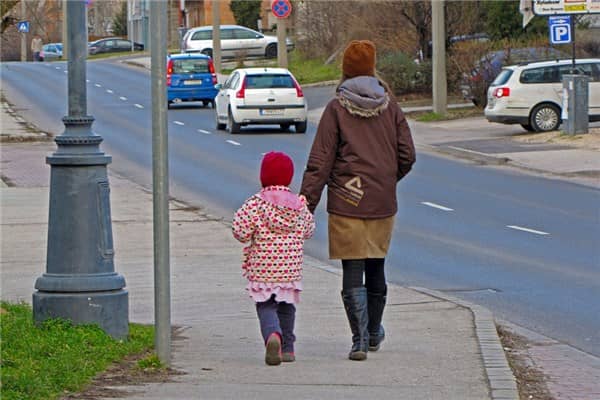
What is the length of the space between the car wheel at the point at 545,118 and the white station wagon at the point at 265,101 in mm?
5468

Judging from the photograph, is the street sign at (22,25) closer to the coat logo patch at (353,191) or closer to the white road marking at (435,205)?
the white road marking at (435,205)

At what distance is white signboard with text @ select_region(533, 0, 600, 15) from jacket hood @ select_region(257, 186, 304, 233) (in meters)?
22.4

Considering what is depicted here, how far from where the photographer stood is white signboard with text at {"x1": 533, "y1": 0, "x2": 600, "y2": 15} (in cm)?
2888

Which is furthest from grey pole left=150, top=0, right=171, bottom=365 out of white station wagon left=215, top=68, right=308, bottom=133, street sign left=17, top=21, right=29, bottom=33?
white station wagon left=215, top=68, right=308, bottom=133

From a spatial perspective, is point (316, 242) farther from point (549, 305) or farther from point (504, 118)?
point (504, 118)

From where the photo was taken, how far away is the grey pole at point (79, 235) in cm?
775

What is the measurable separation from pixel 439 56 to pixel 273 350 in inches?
1072

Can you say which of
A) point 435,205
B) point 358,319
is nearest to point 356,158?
point 358,319

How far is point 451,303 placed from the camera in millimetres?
10055

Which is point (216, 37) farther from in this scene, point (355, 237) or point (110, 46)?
point (355, 237)

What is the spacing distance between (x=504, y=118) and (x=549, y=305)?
19.4 m

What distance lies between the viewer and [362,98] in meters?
7.70

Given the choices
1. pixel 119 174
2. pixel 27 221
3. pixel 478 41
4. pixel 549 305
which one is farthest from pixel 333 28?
pixel 549 305

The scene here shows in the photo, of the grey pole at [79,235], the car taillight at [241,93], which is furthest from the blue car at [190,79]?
the grey pole at [79,235]
